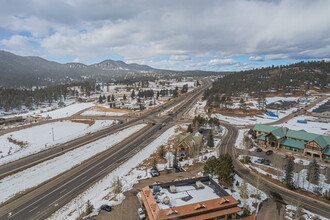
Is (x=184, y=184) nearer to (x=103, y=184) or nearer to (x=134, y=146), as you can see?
(x=103, y=184)

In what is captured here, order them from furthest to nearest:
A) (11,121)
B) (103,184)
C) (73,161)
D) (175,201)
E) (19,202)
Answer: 1. (11,121)
2. (73,161)
3. (103,184)
4. (19,202)
5. (175,201)

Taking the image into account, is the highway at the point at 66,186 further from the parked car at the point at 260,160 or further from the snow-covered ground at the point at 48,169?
the parked car at the point at 260,160

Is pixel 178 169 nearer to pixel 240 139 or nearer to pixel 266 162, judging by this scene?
pixel 266 162

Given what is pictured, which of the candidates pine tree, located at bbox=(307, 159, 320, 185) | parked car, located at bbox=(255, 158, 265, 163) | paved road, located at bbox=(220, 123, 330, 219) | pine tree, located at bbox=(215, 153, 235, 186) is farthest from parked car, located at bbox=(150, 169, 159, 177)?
pine tree, located at bbox=(307, 159, 320, 185)

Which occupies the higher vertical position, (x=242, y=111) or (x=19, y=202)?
(x=242, y=111)

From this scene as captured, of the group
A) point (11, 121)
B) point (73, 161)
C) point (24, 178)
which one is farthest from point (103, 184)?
point (11, 121)

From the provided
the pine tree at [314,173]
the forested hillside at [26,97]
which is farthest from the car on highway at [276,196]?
the forested hillside at [26,97]

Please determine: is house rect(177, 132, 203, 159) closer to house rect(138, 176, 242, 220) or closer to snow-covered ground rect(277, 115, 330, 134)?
house rect(138, 176, 242, 220)
